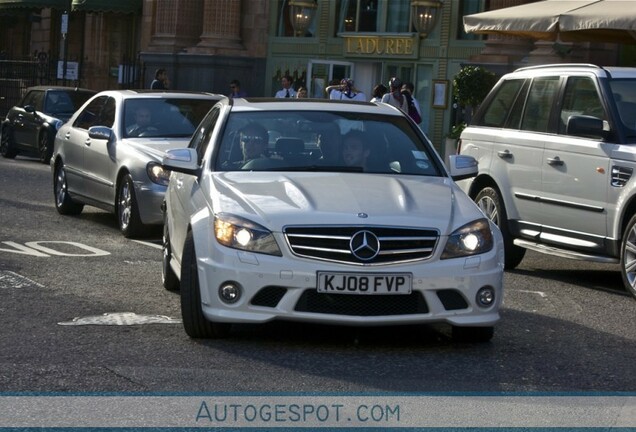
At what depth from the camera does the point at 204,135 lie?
10.2 m

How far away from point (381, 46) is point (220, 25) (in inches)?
193

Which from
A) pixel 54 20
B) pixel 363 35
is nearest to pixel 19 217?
pixel 363 35

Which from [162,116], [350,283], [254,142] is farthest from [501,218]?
[350,283]

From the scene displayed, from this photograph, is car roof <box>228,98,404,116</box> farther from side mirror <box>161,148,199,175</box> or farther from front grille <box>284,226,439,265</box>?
front grille <box>284,226,439,265</box>

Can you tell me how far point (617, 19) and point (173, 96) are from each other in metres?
5.17

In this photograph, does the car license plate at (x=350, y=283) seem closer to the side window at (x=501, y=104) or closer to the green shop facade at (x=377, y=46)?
the side window at (x=501, y=104)

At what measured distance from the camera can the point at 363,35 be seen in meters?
36.6

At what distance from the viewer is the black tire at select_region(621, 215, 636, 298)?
1137cm

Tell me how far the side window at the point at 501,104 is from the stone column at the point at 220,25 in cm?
2523

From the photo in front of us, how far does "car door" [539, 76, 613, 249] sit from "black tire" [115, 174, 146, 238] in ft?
13.6

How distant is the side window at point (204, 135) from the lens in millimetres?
9898

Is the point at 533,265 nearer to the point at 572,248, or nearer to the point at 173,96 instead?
the point at 572,248

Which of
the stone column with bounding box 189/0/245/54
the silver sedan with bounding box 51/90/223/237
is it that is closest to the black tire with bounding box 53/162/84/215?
the silver sedan with bounding box 51/90/223/237

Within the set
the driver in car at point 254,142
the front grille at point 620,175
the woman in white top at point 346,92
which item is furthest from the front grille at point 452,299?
the woman in white top at point 346,92
